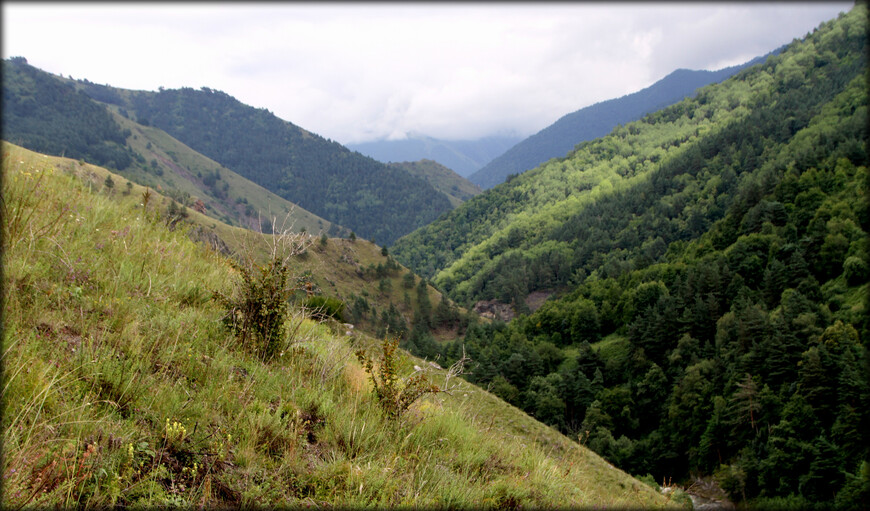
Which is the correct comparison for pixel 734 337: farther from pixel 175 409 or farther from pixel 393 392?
pixel 175 409

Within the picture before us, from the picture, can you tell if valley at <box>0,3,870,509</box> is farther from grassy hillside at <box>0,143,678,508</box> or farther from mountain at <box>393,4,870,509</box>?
mountain at <box>393,4,870,509</box>

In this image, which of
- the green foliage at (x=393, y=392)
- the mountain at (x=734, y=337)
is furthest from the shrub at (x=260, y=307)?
the mountain at (x=734, y=337)

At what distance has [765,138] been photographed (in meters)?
140

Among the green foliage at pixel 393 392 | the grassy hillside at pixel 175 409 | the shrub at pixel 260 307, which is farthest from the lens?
the shrub at pixel 260 307

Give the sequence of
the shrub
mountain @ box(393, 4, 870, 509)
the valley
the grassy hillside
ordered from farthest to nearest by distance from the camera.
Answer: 1. mountain @ box(393, 4, 870, 509)
2. the shrub
3. the valley
4. the grassy hillside

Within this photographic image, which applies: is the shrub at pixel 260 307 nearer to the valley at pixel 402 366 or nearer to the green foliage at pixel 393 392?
the valley at pixel 402 366

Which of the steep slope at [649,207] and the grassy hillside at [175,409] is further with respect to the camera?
the steep slope at [649,207]

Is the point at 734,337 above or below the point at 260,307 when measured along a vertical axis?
below

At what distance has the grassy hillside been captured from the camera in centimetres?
279

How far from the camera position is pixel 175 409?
3312 millimetres

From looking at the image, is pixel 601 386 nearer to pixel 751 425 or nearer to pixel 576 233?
pixel 751 425

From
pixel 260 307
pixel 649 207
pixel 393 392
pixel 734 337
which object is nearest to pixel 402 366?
pixel 393 392

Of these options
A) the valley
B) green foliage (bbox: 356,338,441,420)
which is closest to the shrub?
the valley

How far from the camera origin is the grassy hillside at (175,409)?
9.15 feet
